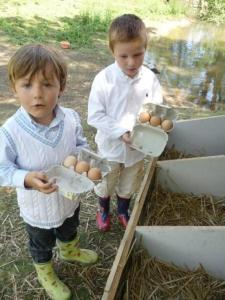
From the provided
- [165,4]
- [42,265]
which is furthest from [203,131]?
[165,4]

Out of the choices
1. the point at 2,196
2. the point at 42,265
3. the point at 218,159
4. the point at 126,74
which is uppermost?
the point at 126,74

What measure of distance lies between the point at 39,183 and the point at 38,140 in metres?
0.21

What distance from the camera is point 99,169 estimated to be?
5.61ft

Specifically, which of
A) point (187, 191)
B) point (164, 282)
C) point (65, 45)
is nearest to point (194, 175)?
point (187, 191)

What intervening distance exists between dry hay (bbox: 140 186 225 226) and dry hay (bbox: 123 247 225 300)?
30cm

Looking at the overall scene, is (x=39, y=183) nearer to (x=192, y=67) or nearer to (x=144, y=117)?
(x=144, y=117)

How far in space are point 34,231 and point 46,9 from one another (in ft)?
23.8

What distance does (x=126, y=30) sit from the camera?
1.97 m

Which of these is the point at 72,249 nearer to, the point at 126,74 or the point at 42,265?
the point at 42,265

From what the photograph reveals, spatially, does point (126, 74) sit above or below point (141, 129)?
above

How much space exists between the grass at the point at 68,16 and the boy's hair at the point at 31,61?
4729 mm

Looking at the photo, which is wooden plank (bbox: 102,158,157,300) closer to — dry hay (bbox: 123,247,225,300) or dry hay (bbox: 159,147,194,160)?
dry hay (bbox: 123,247,225,300)

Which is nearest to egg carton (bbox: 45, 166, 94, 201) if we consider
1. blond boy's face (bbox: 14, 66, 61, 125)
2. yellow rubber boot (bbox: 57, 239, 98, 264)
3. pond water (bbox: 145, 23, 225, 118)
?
blond boy's face (bbox: 14, 66, 61, 125)

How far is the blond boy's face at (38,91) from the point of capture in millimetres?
1534
